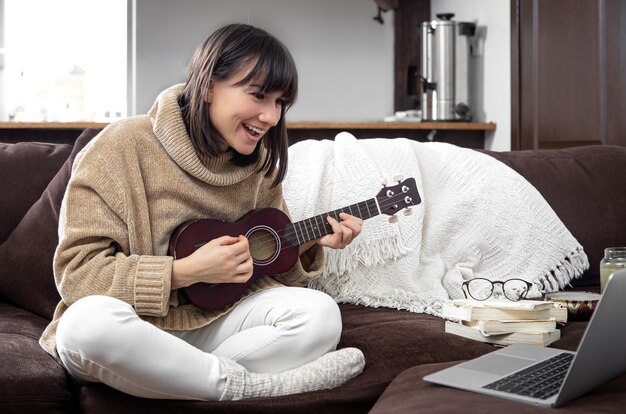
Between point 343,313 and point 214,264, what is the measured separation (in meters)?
0.47

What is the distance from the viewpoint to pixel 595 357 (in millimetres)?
1104

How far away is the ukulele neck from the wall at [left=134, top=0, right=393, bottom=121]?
110 inches

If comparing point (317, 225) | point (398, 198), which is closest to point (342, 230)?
point (317, 225)

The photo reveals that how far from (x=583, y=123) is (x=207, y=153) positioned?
7.32 feet

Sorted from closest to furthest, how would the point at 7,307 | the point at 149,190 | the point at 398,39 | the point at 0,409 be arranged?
the point at 0,409 → the point at 149,190 → the point at 7,307 → the point at 398,39

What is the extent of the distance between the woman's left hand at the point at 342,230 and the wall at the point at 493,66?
2183 millimetres

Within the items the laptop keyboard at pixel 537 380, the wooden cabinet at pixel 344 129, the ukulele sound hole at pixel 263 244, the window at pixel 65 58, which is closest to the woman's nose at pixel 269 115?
the ukulele sound hole at pixel 263 244

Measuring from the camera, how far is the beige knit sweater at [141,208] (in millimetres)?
1556

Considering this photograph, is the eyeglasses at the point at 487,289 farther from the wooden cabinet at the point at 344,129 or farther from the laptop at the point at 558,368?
the wooden cabinet at the point at 344,129

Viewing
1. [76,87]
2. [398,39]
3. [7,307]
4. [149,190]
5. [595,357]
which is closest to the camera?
[595,357]

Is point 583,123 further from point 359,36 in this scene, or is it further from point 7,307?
point 7,307

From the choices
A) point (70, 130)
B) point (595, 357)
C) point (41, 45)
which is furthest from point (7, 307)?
point (41, 45)

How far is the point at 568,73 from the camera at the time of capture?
358 cm

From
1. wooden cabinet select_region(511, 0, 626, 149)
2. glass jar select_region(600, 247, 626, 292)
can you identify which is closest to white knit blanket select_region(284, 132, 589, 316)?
glass jar select_region(600, 247, 626, 292)
